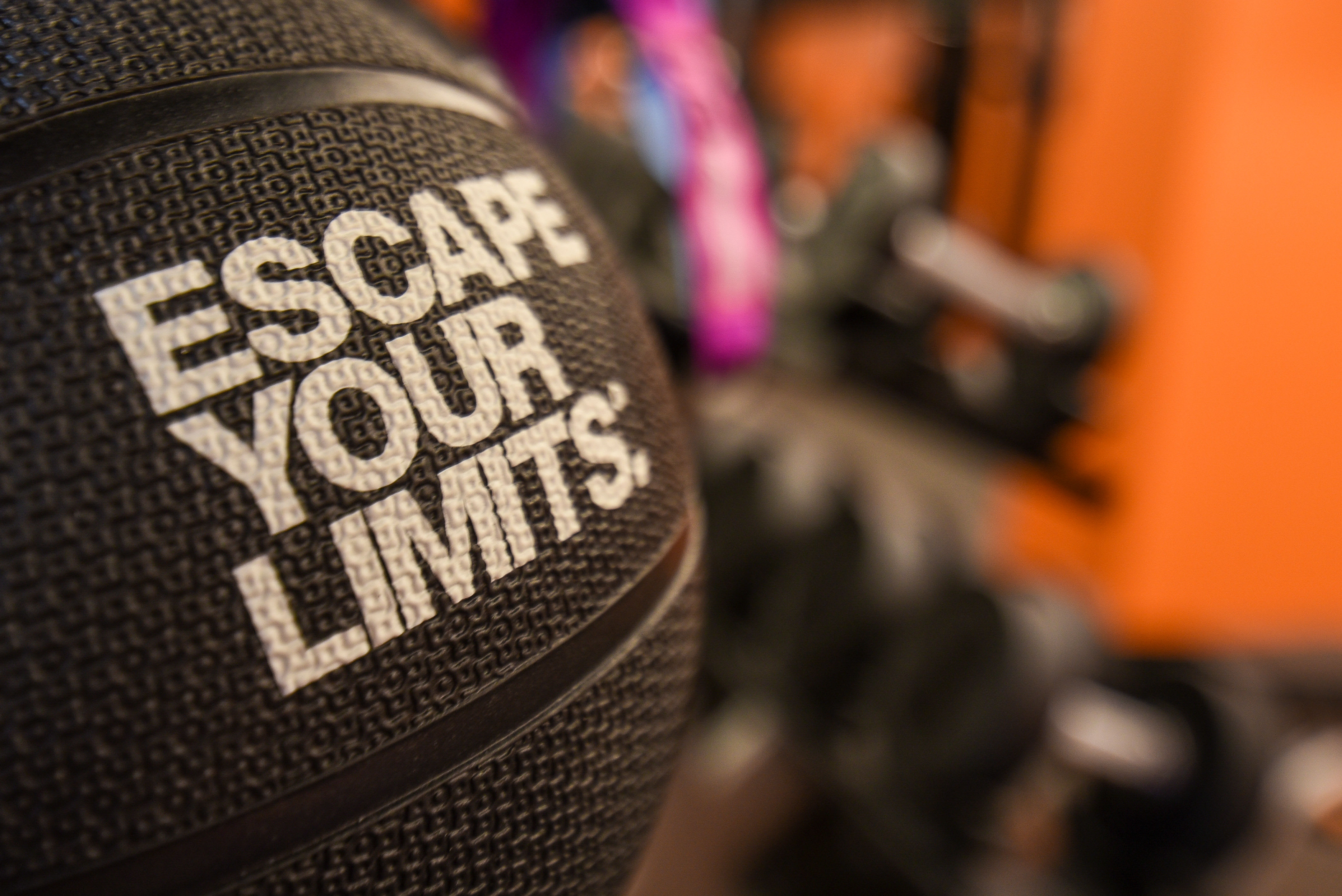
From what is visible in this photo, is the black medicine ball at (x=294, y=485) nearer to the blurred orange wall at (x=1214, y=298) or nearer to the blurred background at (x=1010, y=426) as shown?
the blurred background at (x=1010, y=426)

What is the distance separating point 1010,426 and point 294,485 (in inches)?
45.8

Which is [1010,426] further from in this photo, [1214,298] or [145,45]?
[145,45]

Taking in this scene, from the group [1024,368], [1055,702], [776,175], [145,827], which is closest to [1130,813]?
[1055,702]

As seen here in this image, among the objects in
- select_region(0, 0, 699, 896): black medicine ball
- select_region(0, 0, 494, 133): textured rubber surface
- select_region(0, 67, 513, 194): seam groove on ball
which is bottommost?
select_region(0, 0, 699, 896): black medicine ball

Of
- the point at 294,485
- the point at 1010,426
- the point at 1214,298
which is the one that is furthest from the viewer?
the point at 1214,298

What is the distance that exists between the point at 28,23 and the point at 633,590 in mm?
239

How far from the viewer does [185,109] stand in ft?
0.89

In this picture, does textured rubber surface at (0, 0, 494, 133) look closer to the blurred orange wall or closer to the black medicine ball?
the black medicine ball

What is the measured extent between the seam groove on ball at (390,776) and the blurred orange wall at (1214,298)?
1.48 metres

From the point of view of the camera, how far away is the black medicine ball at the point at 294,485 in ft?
0.73

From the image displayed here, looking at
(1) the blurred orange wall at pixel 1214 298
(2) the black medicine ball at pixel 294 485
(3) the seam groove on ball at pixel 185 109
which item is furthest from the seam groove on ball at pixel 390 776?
(1) the blurred orange wall at pixel 1214 298

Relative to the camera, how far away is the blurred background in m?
0.88

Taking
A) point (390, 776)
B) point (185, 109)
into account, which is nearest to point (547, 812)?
point (390, 776)

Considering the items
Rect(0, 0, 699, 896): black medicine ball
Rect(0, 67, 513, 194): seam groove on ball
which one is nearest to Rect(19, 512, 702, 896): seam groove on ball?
Rect(0, 0, 699, 896): black medicine ball
